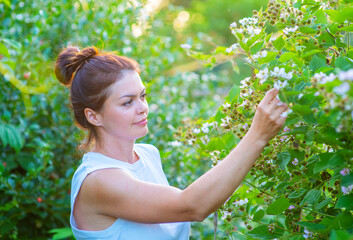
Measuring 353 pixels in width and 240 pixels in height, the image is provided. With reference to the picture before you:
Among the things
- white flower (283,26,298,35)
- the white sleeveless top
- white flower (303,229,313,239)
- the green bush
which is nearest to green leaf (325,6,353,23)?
the green bush

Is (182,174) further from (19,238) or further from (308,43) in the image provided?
(308,43)

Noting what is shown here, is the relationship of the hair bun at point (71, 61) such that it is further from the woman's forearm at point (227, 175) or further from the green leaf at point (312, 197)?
the green leaf at point (312, 197)

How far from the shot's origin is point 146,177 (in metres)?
1.98

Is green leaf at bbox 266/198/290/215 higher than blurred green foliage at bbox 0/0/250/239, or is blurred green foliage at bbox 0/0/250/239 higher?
blurred green foliage at bbox 0/0/250/239

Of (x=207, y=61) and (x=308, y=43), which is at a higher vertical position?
(x=207, y=61)

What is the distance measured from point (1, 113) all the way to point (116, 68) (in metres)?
1.77

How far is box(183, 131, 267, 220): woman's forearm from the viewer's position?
138 centimetres

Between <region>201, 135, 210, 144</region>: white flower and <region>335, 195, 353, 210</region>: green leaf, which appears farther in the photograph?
<region>201, 135, 210, 144</region>: white flower

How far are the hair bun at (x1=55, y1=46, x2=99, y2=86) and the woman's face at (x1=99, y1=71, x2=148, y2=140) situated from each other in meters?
0.25

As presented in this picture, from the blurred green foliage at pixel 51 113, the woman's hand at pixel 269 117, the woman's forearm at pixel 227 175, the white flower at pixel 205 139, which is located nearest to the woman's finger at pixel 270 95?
the woman's hand at pixel 269 117

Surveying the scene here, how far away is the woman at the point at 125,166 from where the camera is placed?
4.56ft

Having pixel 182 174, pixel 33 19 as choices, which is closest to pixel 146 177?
pixel 182 174

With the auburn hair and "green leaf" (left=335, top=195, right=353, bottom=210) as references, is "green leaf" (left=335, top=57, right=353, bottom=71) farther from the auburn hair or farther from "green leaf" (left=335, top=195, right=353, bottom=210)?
the auburn hair

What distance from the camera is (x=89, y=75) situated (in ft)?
6.21
